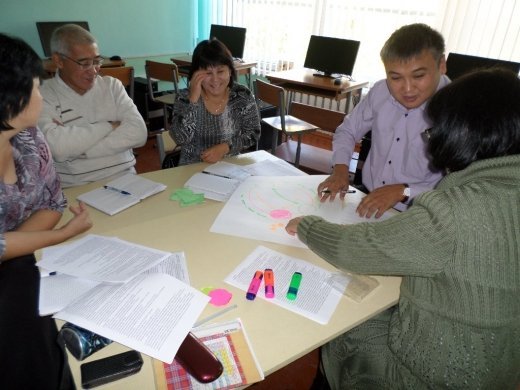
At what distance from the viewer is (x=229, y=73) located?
192 cm

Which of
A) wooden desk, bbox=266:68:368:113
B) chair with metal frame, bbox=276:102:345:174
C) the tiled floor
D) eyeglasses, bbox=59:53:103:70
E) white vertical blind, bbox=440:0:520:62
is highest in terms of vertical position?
white vertical blind, bbox=440:0:520:62

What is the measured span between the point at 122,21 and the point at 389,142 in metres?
4.47

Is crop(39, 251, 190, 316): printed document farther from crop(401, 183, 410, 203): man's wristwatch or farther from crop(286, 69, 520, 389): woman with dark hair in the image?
crop(401, 183, 410, 203): man's wristwatch

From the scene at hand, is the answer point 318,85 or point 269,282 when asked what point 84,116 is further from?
point 318,85

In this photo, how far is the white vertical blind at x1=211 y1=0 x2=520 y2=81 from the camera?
3350mm

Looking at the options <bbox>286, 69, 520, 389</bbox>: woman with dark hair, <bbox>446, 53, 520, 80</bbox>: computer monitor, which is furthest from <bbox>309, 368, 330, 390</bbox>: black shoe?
<bbox>446, 53, 520, 80</bbox>: computer monitor

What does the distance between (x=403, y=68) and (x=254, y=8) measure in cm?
432

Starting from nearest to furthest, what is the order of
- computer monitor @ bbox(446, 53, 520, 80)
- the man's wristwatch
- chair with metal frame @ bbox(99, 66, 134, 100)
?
the man's wristwatch → computer monitor @ bbox(446, 53, 520, 80) → chair with metal frame @ bbox(99, 66, 134, 100)

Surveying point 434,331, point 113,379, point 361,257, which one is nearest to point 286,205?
point 361,257

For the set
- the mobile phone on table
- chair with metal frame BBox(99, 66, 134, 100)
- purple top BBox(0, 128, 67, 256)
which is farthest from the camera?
chair with metal frame BBox(99, 66, 134, 100)

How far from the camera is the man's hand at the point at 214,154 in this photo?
1773mm

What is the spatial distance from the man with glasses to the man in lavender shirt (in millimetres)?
1017

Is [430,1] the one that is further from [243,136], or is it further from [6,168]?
[6,168]

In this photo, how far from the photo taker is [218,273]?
1.02 m
